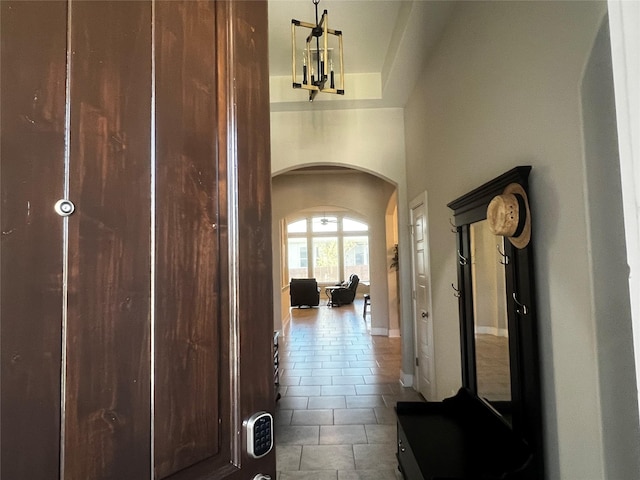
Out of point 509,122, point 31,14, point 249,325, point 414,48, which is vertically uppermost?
point 414,48

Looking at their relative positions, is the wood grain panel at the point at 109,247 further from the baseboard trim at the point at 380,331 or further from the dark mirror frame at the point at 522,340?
the baseboard trim at the point at 380,331

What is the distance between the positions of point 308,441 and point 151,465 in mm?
2796

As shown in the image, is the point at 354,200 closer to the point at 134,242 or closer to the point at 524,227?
the point at 524,227

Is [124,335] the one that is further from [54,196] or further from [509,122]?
[509,122]

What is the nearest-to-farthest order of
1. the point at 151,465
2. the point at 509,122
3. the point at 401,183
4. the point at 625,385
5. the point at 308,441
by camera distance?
the point at 151,465
the point at 625,385
the point at 509,122
the point at 308,441
the point at 401,183

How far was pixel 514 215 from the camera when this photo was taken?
177 cm

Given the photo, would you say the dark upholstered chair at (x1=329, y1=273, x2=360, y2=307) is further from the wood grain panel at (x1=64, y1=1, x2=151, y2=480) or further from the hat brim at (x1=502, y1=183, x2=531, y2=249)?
the wood grain panel at (x1=64, y1=1, x2=151, y2=480)

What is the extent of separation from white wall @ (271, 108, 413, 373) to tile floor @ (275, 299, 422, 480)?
118 cm

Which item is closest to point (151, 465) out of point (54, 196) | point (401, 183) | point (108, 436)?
point (108, 436)

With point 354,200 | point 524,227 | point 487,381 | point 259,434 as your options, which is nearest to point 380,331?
point 354,200

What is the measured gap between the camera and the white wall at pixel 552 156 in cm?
142

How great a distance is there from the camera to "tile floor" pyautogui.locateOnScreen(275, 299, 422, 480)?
2.82 m

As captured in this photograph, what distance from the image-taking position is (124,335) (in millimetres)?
698

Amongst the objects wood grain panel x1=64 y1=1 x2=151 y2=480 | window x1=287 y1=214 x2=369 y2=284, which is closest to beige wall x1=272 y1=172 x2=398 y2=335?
wood grain panel x1=64 y1=1 x2=151 y2=480
